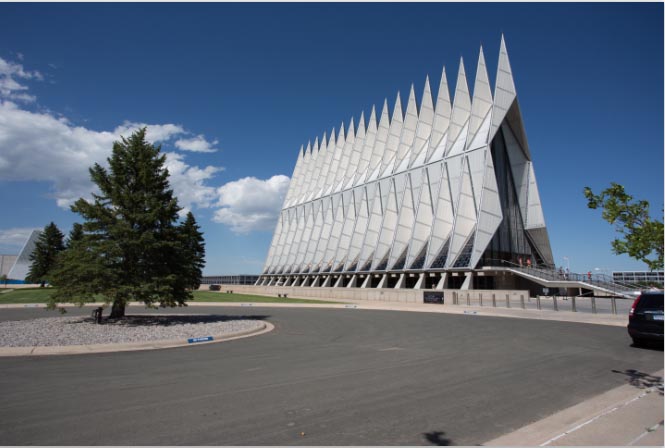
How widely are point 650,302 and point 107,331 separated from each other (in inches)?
628

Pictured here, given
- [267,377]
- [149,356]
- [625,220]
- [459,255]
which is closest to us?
[625,220]

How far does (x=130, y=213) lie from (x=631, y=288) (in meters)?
38.4

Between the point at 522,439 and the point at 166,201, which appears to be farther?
the point at 166,201

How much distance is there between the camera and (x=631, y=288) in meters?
34.1

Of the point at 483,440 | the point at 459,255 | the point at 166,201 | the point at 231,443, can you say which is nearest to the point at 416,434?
the point at 483,440

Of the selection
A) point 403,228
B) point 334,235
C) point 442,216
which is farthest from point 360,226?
point 442,216

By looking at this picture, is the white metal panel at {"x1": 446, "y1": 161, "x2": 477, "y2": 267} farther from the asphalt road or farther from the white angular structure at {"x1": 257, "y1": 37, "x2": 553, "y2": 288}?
the asphalt road

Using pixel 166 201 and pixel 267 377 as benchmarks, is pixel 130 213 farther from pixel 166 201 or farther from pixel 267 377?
pixel 267 377

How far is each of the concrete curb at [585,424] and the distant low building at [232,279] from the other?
8907 centimetres

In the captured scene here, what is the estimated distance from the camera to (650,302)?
397 inches

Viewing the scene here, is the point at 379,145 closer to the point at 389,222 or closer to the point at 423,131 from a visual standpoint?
the point at 423,131

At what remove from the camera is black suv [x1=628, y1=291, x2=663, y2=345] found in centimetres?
972

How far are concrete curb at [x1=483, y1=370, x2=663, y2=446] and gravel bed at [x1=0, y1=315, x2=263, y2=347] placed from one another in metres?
10.4

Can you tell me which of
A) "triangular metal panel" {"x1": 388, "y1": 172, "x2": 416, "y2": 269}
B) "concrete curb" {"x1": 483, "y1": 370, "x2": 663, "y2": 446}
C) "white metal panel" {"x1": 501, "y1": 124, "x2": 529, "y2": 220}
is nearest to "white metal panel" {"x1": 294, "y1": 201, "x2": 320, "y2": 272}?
"triangular metal panel" {"x1": 388, "y1": 172, "x2": 416, "y2": 269}
